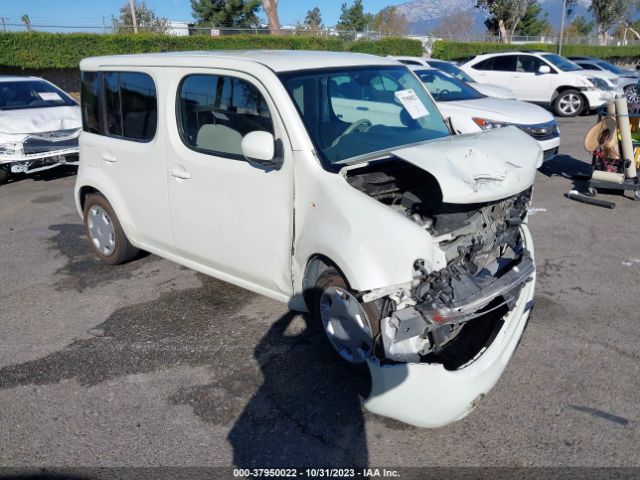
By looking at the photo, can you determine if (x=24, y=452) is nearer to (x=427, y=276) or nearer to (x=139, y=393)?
(x=139, y=393)

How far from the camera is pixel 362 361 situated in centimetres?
331

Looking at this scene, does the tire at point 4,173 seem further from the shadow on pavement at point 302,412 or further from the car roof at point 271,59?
the shadow on pavement at point 302,412

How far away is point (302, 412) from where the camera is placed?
125 inches

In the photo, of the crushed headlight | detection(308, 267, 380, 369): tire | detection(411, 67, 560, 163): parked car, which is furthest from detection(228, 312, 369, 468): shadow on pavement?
the crushed headlight

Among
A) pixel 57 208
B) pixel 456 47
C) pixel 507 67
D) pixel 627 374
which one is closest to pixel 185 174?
pixel 627 374

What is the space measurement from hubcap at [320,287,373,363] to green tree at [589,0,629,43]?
66.5 metres

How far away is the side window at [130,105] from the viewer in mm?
4402

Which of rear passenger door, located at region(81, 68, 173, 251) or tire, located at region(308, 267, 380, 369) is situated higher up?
rear passenger door, located at region(81, 68, 173, 251)

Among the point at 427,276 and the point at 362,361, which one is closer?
the point at 427,276

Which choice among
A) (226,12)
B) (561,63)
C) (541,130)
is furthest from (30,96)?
(226,12)

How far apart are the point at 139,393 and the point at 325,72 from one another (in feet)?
8.12

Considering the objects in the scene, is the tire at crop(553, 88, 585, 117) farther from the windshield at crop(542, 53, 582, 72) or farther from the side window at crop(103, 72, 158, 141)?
the side window at crop(103, 72, 158, 141)

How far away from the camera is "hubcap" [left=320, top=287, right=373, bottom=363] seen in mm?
3178

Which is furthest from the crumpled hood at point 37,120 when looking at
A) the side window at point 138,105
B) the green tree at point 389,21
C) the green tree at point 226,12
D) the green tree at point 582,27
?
the green tree at point 582,27
